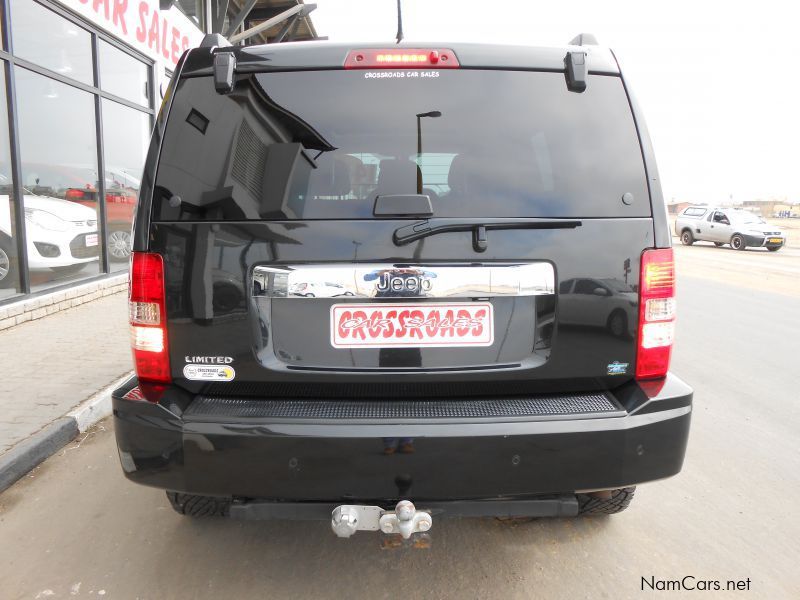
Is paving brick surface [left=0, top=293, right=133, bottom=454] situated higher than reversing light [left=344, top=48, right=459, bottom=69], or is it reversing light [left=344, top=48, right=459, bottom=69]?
reversing light [left=344, top=48, right=459, bottom=69]

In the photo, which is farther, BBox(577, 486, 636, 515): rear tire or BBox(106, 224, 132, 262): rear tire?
A: BBox(106, 224, 132, 262): rear tire

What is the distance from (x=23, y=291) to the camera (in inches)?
260

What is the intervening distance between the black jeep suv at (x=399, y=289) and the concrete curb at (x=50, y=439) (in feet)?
5.38

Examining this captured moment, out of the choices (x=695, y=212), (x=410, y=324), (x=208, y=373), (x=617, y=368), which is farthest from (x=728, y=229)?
(x=208, y=373)

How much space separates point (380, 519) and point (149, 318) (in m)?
1.07

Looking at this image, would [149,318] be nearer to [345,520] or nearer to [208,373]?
[208,373]

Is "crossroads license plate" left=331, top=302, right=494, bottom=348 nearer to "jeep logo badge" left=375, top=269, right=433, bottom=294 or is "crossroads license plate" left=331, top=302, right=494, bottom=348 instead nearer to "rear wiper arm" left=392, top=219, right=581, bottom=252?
"jeep logo badge" left=375, top=269, right=433, bottom=294

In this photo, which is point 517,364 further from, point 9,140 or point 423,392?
point 9,140

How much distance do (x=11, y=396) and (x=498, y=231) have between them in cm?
387

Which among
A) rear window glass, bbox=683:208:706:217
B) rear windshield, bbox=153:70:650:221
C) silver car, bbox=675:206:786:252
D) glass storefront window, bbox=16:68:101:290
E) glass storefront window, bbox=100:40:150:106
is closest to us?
rear windshield, bbox=153:70:650:221

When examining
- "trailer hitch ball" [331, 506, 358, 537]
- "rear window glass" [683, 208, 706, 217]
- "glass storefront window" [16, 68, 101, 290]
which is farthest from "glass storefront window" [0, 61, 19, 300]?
"rear window glass" [683, 208, 706, 217]

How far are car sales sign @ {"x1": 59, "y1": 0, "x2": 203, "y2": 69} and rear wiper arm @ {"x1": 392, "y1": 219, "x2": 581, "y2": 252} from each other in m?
7.30

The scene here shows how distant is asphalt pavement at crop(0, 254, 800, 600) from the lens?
2305 millimetres

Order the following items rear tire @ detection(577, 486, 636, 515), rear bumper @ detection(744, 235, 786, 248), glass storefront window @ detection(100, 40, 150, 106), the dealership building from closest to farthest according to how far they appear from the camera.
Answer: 1. rear tire @ detection(577, 486, 636, 515)
2. the dealership building
3. glass storefront window @ detection(100, 40, 150, 106)
4. rear bumper @ detection(744, 235, 786, 248)
